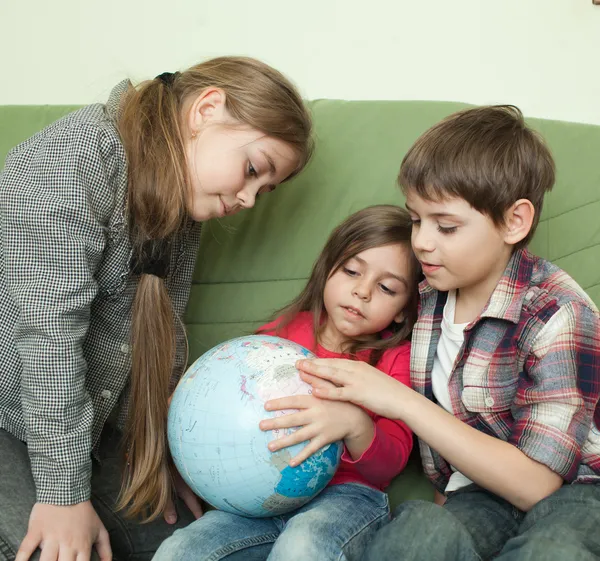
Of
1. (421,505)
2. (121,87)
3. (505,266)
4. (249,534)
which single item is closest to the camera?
(421,505)

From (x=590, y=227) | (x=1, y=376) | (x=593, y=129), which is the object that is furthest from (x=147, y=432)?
(x=593, y=129)

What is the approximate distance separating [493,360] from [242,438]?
600 mm

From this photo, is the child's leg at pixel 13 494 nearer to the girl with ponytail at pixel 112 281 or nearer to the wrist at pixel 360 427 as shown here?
the girl with ponytail at pixel 112 281

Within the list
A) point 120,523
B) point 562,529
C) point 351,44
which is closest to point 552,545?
point 562,529

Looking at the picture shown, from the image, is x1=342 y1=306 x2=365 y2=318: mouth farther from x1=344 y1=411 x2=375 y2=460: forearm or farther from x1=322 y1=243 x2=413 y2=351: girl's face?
x1=344 y1=411 x2=375 y2=460: forearm

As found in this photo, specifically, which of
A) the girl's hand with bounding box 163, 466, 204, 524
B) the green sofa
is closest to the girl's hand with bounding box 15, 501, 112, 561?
the girl's hand with bounding box 163, 466, 204, 524

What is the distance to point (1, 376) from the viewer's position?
1557 millimetres

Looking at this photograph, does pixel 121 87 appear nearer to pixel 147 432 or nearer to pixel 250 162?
pixel 250 162

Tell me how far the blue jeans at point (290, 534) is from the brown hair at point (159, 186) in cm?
22

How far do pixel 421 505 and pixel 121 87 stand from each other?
3.99 feet

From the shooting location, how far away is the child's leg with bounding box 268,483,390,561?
1358 mm

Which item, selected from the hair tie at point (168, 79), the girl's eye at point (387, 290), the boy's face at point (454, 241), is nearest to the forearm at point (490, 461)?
the boy's face at point (454, 241)

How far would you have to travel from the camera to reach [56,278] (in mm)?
1447

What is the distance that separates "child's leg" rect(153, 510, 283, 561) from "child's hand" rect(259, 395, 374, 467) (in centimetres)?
26
